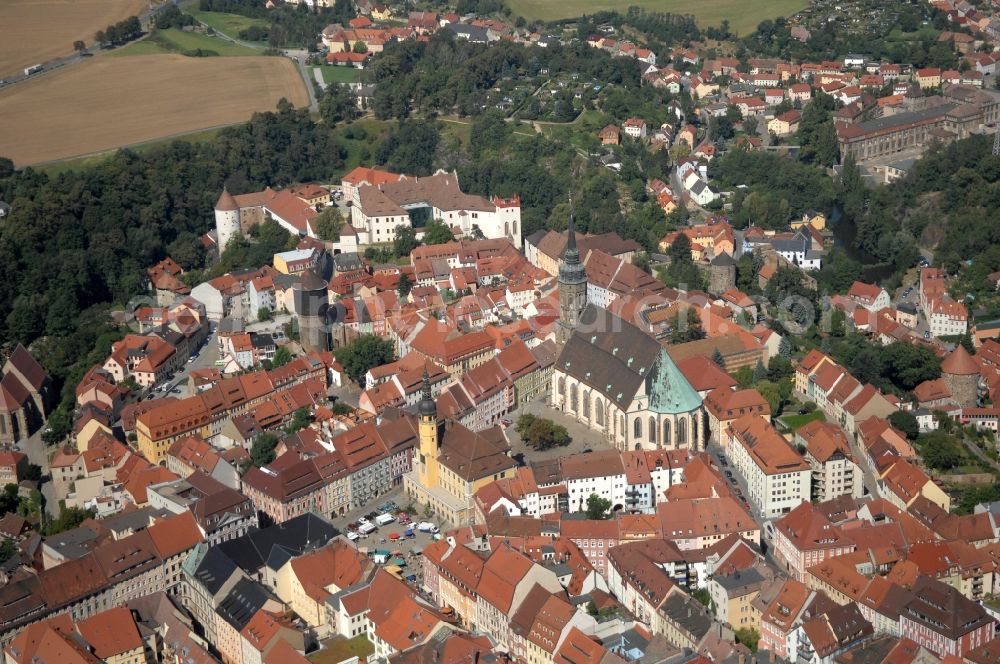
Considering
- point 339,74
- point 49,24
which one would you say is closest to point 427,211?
point 339,74

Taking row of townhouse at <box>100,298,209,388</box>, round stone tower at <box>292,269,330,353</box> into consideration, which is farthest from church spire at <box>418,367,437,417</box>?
row of townhouse at <box>100,298,209,388</box>

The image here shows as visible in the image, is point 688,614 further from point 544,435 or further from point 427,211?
point 427,211

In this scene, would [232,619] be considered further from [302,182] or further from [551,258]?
[302,182]

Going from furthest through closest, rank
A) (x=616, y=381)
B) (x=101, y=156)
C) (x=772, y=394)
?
(x=101, y=156)
(x=772, y=394)
(x=616, y=381)

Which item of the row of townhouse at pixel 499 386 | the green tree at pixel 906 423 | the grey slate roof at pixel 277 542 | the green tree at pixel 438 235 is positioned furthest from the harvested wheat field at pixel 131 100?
the green tree at pixel 906 423

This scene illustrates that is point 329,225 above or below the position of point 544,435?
above

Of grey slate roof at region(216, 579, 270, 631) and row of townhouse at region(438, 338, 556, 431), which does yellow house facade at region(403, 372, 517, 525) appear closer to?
row of townhouse at region(438, 338, 556, 431)

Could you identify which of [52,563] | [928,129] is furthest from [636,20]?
[52,563]

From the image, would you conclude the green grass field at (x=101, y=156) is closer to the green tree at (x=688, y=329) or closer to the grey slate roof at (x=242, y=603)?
the green tree at (x=688, y=329)
